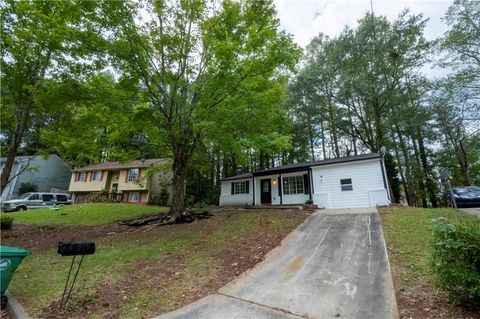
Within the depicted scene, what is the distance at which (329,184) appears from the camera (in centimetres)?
1581

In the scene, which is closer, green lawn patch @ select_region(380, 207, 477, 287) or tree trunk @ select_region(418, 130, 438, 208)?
green lawn patch @ select_region(380, 207, 477, 287)

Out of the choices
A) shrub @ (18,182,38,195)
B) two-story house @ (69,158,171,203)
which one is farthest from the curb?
shrub @ (18,182,38,195)

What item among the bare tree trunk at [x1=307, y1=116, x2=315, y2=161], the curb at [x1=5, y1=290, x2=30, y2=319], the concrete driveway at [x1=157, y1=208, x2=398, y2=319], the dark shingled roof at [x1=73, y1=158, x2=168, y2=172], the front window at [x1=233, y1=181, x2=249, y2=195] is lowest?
the curb at [x1=5, y1=290, x2=30, y2=319]

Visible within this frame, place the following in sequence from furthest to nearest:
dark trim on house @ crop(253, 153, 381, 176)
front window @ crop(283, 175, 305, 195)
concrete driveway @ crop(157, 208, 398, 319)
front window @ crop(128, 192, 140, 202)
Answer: front window @ crop(128, 192, 140, 202), front window @ crop(283, 175, 305, 195), dark trim on house @ crop(253, 153, 381, 176), concrete driveway @ crop(157, 208, 398, 319)

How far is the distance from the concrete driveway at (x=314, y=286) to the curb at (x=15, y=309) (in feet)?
8.10

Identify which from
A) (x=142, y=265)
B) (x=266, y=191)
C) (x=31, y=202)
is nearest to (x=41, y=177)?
(x=31, y=202)

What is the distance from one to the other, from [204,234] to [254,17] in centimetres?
964

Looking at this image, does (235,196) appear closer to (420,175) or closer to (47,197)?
(47,197)

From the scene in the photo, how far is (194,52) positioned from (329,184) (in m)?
11.2

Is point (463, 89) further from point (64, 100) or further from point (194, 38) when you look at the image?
point (64, 100)

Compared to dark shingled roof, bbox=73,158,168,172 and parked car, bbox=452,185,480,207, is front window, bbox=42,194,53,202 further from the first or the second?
parked car, bbox=452,185,480,207

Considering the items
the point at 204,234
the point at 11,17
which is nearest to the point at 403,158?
the point at 204,234

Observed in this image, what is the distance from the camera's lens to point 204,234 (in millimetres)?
9680

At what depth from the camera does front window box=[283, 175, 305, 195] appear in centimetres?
1777
